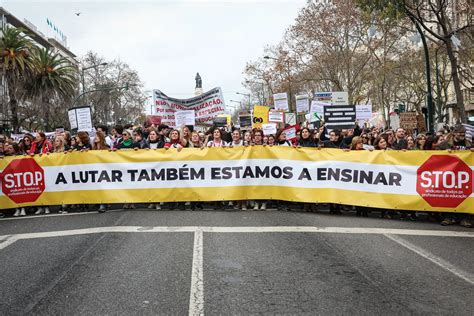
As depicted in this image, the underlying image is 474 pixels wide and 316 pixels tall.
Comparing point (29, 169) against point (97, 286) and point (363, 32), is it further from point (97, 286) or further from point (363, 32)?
point (363, 32)

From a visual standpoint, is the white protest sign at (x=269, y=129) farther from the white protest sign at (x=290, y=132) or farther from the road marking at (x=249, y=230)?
the road marking at (x=249, y=230)

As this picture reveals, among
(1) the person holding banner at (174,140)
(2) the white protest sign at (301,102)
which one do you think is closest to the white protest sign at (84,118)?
(1) the person holding banner at (174,140)

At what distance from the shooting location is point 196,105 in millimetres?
14852

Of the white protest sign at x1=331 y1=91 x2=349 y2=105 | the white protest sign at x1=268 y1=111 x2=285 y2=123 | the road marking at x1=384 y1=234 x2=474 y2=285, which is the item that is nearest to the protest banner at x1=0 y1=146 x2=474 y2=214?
the road marking at x1=384 y1=234 x2=474 y2=285

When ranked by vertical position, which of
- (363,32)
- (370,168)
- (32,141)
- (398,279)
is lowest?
(398,279)

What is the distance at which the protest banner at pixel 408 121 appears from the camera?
19.2 meters

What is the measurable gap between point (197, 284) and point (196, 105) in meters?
9.95

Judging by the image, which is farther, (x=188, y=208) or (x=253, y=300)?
(x=188, y=208)

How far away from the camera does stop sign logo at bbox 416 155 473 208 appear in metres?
9.24

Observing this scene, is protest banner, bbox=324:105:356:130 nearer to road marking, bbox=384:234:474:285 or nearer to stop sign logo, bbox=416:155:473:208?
stop sign logo, bbox=416:155:473:208

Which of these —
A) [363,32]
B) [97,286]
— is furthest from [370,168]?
[363,32]

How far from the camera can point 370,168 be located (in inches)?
395

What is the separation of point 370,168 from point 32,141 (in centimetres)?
813

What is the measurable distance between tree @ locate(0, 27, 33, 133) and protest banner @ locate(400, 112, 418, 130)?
2361cm
